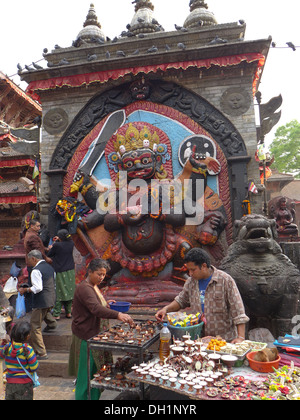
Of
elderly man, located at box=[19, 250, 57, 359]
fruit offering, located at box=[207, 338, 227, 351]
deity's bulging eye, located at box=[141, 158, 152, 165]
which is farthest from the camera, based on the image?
deity's bulging eye, located at box=[141, 158, 152, 165]

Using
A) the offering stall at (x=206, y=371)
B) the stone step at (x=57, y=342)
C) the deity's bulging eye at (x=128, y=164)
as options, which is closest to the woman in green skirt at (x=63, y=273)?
the stone step at (x=57, y=342)

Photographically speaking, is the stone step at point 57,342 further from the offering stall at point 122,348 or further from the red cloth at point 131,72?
the red cloth at point 131,72

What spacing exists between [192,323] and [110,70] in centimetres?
764

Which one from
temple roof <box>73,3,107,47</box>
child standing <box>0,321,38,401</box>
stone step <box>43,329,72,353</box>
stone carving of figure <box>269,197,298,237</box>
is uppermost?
temple roof <box>73,3,107,47</box>

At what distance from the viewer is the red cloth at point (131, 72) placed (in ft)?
26.1

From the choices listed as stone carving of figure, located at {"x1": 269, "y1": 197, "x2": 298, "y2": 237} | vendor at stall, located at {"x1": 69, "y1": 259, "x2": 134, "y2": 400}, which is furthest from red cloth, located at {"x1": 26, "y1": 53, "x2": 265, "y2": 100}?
vendor at stall, located at {"x1": 69, "y1": 259, "x2": 134, "y2": 400}

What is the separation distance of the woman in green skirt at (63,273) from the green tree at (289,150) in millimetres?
22169

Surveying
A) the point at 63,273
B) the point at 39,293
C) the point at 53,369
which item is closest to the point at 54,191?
the point at 63,273

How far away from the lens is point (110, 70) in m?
8.73

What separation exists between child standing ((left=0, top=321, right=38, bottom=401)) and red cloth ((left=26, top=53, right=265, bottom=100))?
7284 millimetres

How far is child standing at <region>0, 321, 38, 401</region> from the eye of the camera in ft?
10.8

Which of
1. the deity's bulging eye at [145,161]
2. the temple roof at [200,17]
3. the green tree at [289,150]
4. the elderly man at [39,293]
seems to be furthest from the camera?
the green tree at [289,150]

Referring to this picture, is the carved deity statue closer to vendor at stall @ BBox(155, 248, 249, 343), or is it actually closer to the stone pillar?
the stone pillar
